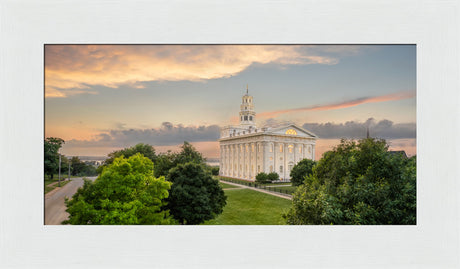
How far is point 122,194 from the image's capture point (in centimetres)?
967

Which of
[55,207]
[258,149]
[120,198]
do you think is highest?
[258,149]

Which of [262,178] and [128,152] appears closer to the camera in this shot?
[128,152]

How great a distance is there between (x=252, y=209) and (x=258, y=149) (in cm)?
729

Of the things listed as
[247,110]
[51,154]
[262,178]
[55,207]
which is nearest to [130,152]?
[51,154]

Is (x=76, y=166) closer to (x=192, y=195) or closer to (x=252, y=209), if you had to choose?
(x=192, y=195)

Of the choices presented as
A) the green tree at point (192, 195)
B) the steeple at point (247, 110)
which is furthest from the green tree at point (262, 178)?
the green tree at point (192, 195)

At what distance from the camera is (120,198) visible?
970 cm

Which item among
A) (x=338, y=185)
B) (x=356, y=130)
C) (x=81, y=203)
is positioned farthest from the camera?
(x=356, y=130)

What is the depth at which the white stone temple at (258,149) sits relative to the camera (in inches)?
706

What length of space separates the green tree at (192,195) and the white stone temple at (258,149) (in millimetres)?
5860
